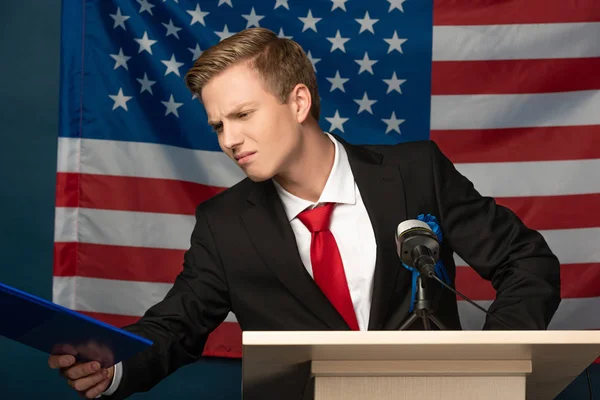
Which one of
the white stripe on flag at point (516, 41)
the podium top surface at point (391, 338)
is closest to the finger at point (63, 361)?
the podium top surface at point (391, 338)

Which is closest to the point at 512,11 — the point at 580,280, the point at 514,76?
the point at 514,76

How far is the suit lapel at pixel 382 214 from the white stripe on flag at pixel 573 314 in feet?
3.62

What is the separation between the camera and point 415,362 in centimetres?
140

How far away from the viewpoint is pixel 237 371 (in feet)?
11.0

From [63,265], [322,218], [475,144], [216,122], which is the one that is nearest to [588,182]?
[475,144]

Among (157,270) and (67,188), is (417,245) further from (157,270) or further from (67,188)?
(67,188)

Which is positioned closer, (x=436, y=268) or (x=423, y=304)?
(x=423, y=304)

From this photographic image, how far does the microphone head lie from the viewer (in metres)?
1.60

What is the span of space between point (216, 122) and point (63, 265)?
1.45 meters

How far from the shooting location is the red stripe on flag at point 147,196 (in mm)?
3338

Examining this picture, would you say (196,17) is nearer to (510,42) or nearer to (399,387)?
(510,42)

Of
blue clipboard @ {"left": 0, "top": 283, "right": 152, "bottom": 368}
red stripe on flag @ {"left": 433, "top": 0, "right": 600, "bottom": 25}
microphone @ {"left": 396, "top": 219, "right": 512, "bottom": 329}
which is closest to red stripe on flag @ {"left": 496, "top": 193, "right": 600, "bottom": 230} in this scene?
red stripe on flag @ {"left": 433, "top": 0, "right": 600, "bottom": 25}

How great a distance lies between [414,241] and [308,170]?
2.42 ft

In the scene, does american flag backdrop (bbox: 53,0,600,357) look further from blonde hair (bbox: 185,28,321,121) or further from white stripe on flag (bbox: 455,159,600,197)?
blonde hair (bbox: 185,28,321,121)
